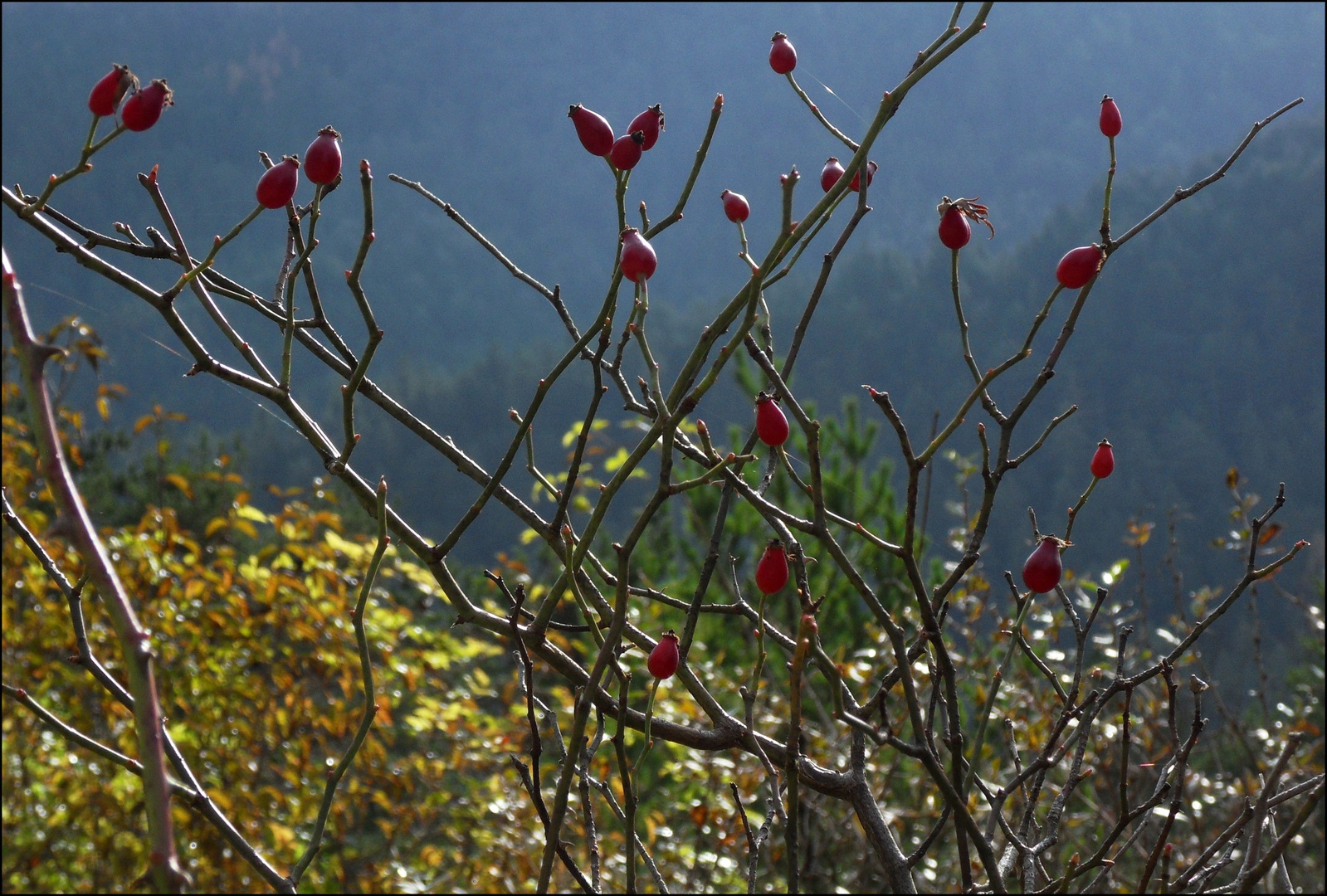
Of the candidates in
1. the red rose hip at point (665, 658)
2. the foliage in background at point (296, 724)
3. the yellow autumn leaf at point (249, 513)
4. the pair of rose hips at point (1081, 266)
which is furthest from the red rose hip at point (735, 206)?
the yellow autumn leaf at point (249, 513)

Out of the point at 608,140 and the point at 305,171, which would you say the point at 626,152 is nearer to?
the point at 608,140

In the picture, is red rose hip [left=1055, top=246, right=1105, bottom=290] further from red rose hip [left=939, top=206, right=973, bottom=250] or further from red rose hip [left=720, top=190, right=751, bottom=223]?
red rose hip [left=720, top=190, right=751, bottom=223]

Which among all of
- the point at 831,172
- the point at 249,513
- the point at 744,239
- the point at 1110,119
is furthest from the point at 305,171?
the point at 249,513

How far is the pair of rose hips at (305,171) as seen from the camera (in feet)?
2.46

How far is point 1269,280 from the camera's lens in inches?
805

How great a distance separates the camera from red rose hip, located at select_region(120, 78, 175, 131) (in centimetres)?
78

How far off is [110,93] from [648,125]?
39cm

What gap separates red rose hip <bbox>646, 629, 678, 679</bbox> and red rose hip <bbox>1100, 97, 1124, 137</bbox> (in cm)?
63

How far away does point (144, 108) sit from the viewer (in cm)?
79

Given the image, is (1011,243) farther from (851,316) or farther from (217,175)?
(217,175)

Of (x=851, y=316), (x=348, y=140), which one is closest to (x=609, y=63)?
(x=348, y=140)

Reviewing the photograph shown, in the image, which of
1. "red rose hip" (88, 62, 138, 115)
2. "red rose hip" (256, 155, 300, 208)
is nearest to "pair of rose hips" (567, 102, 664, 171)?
"red rose hip" (256, 155, 300, 208)

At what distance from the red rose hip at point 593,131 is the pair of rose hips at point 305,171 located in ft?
0.62

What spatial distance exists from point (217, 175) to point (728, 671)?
20.8 metres
